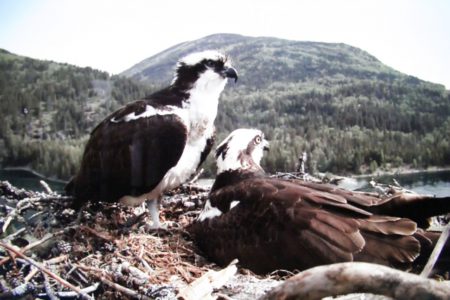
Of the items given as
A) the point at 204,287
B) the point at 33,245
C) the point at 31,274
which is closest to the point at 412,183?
the point at 33,245

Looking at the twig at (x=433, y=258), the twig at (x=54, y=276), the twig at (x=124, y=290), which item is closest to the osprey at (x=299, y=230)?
the twig at (x=124, y=290)

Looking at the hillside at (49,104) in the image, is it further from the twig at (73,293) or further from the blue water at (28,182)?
the twig at (73,293)

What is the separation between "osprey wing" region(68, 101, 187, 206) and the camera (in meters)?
4.70

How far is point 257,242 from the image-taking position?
12.4 feet

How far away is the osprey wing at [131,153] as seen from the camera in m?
4.70

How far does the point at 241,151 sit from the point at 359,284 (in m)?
3.97

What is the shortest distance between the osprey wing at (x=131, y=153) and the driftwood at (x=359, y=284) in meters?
3.47

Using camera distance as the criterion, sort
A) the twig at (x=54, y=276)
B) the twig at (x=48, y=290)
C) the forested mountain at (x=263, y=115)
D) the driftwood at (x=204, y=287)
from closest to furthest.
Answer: the driftwood at (x=204, y=287)
the twig at (x=54, y=276)
the twig at (x=48, y=290)
the forested mountain at (x=263, y=115)

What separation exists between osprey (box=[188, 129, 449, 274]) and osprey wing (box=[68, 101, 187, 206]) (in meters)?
0.71

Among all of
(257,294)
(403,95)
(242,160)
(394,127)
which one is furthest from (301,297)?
(403,95)

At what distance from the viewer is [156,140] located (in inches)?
185

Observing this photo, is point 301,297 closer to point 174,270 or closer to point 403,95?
point 174,270

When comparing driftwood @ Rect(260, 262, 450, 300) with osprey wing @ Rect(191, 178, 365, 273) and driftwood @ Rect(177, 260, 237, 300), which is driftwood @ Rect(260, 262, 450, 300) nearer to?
driftwood @ Rect(177, 260, 237, 300)

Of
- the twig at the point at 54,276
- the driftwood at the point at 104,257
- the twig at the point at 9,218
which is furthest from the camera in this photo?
the twig at the point at 9,218
